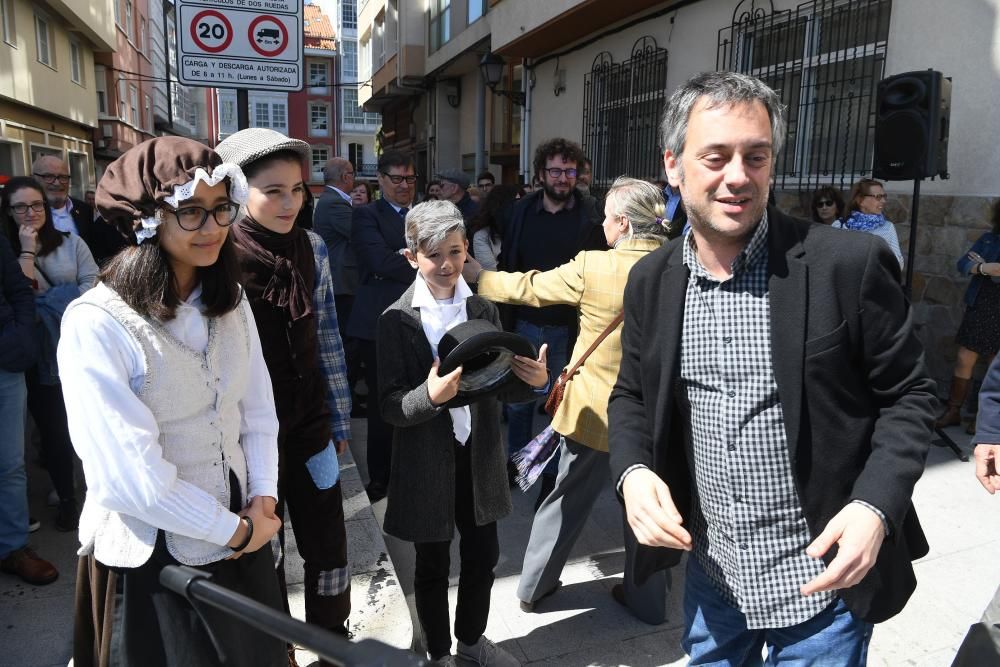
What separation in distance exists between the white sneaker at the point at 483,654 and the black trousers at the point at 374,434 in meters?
1.61

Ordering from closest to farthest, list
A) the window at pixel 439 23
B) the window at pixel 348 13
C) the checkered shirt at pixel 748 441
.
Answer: the checkered shirt at pixel 748 441, the window at pixel 439 23, the window at pixel 348 13

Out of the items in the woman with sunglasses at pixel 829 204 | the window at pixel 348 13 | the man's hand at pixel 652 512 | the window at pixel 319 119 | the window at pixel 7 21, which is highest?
the window at pixel 348 13

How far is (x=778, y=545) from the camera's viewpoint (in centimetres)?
180

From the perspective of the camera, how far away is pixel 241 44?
456cm

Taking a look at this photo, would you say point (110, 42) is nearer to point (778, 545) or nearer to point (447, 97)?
point (447, 97)

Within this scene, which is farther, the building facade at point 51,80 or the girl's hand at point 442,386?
the building facade at point 51,80

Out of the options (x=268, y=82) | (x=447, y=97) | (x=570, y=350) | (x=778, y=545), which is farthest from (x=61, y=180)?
(x=447, y=97)

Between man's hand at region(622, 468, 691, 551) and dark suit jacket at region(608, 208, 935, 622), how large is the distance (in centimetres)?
30

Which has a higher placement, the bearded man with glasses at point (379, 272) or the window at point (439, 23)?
the window at point (439, 23)

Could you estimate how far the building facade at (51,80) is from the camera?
608 inches

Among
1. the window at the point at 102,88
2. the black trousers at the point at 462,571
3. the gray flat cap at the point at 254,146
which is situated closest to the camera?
the gray flat cap at the point at 254,146

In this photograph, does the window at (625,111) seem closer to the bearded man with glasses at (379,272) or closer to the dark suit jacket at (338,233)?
the dark suit jacket at (338,233)

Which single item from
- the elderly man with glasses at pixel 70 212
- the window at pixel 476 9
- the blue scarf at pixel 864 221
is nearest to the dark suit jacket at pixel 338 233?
the elderly man with glasses at pixel 70 212

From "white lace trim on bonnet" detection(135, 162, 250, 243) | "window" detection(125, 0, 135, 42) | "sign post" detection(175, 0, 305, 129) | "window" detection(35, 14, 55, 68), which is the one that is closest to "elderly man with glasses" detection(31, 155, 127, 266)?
"sign post" detection(175, 0, 305, 129)
